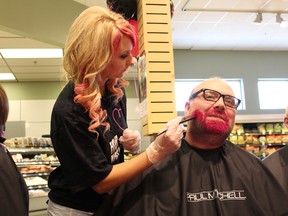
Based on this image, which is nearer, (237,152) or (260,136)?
(237,152)

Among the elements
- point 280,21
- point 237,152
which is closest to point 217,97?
point 237,152

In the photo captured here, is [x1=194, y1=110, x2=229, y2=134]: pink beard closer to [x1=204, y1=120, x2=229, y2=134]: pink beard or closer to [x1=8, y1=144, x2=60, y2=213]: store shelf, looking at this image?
[x1=204, y1=120, x2=229, y2=134]: pink beard

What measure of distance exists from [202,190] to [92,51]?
0.85 meters

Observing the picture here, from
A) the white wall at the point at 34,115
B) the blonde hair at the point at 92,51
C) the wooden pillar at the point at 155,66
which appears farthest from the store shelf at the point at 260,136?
the blonde hair at the point at 92,51

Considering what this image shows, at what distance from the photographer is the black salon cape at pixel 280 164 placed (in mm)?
2117

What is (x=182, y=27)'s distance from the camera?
23.6 feet

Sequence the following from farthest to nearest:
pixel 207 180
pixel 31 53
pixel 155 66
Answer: pixel 31 53 → pixel 155 66 → pixel 207 180

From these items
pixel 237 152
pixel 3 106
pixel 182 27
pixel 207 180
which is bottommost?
pixel 207 180

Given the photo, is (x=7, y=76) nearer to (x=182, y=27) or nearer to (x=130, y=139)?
(x=182, y=27)

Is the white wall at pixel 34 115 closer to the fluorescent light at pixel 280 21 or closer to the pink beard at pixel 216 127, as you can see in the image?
the fluorescent light at pixel 280 21

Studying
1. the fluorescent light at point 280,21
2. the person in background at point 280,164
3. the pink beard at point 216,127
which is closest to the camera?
the pink beard at point 216,127

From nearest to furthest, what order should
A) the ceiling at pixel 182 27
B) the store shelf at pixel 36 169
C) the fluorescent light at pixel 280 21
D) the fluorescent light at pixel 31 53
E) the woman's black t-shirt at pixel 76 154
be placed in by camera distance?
the woman's black t-shirt at pixel 76 154 < the store shelf at pixel 36 169 < the ceiling at pixel 182 27 < the fluorescent light at pixel 31 53 < the fluorescent light at pixel 280 21

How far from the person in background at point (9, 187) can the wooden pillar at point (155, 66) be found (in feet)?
3.41

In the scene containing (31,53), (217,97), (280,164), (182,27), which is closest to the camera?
(217,97)
